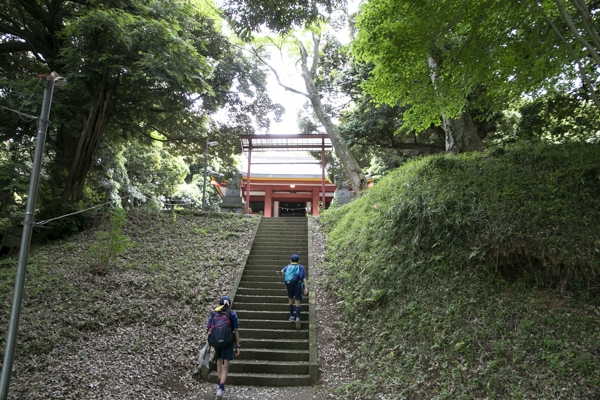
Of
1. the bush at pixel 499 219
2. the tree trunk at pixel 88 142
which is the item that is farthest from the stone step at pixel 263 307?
the tree trunk at pixel 88 142

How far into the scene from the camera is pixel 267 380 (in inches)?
230

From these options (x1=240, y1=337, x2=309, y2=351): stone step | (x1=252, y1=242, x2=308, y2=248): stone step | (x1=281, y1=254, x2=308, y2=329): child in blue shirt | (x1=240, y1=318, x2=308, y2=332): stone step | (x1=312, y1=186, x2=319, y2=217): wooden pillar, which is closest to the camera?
(x1=240, y1=337, x2=309, y2=351): stone step

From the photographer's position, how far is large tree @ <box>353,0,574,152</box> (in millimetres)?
6375

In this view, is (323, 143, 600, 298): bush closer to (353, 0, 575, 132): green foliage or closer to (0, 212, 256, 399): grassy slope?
(353, 0, 575, 132): green foliage

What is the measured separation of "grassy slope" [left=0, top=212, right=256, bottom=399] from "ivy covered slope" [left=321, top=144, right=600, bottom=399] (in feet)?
10.1

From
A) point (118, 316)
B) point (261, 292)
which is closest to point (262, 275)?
point (261, 292)

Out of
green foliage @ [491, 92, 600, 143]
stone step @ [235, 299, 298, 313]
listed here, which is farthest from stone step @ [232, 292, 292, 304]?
green foliage @ [491, 92, 600, 143]

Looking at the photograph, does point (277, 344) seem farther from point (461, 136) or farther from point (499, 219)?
point (461, 136)

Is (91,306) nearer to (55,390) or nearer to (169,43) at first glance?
(55,390)

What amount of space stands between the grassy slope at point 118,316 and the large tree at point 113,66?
367cm

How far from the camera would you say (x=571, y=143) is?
21.2 feet

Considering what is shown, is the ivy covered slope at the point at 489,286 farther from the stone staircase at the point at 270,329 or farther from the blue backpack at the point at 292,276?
the blue backpack at the point at 292,276

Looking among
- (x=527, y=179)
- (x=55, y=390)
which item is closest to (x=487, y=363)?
(x=527, y=179)

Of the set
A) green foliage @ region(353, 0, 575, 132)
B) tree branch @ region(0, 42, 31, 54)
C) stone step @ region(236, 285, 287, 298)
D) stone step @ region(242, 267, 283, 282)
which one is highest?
tree branch @ region(0, 42, 31, 54)
